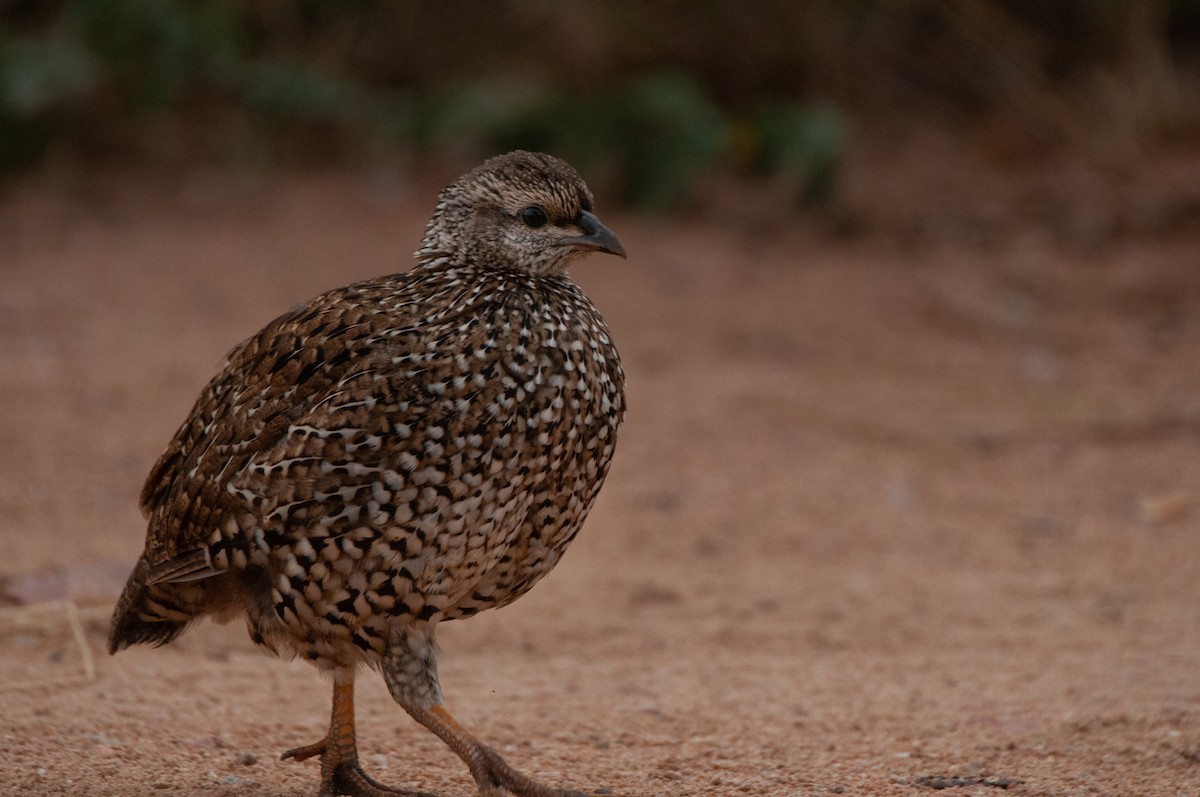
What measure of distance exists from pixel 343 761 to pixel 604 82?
28.8ft

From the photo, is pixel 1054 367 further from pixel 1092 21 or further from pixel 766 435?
pixel 1092 21

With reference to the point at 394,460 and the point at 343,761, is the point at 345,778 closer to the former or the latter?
the point at 343,761

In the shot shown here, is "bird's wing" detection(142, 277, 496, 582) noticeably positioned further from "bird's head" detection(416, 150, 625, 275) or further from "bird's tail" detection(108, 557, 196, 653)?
"bird's head" detection(416, 150, 625, 275)

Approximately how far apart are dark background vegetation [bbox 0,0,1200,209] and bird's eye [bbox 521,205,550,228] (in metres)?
6.50

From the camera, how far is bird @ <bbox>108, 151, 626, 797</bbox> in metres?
3.74

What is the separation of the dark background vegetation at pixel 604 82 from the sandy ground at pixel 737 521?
58 cm

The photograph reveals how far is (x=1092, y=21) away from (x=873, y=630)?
8.11 m

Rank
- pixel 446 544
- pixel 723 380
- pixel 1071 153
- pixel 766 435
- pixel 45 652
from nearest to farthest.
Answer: pixel 446 544, pixel 45 652, pixel 766 435, pixel 723 380, pixel 1071 153

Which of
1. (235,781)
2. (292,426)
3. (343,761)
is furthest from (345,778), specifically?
(292,426)

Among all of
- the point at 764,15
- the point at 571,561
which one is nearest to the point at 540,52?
the point at 764,15

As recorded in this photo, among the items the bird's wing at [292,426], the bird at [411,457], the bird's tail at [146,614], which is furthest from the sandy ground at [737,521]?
the bird's wing at [292,426]

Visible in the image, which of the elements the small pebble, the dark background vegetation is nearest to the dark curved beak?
the small pebble

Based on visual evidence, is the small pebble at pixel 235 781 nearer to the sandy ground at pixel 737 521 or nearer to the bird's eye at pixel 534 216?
the sandy ground at pixel 737 521

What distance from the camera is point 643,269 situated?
10578mm
